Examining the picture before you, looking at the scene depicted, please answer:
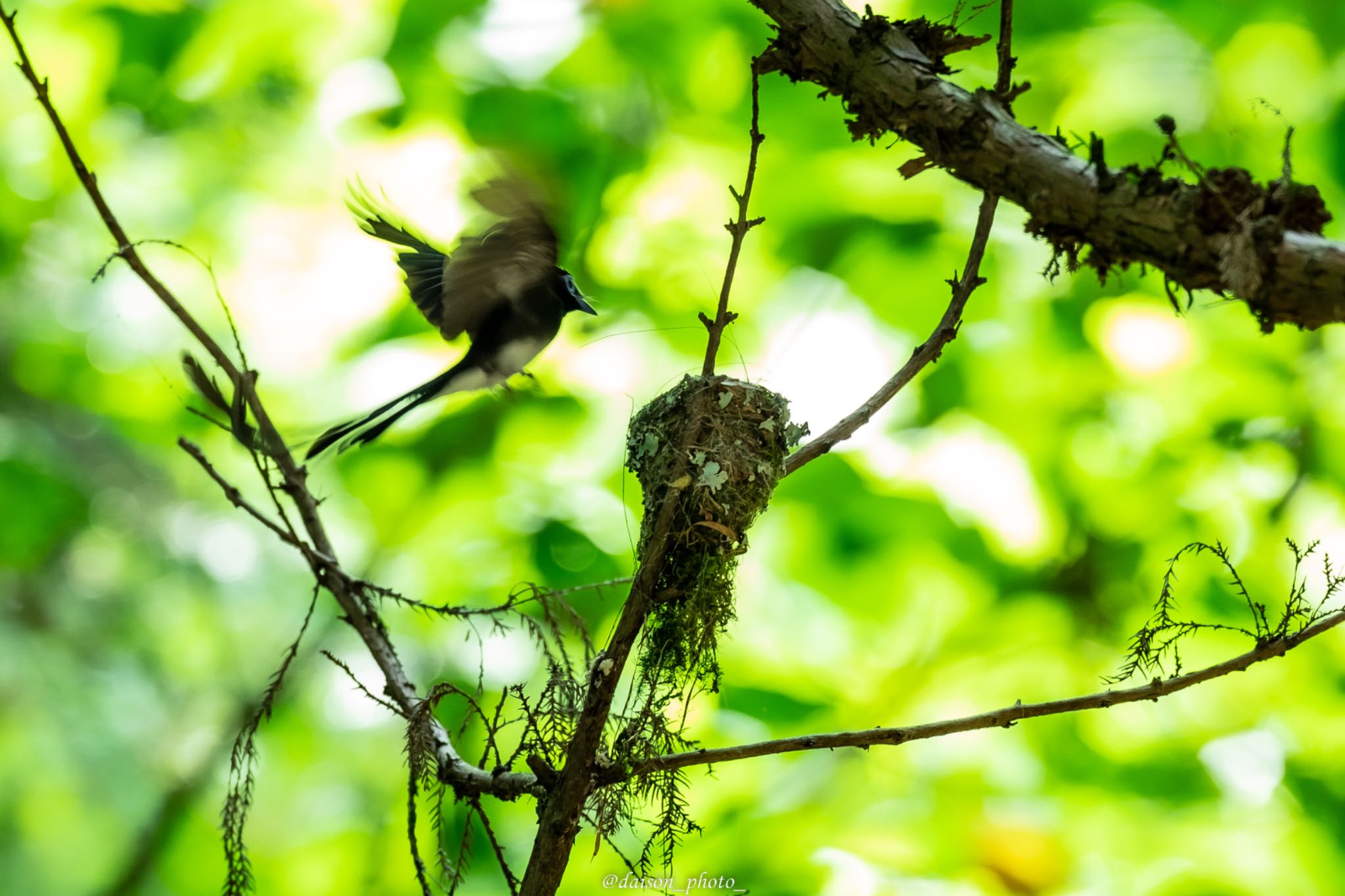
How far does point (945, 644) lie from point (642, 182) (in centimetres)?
348

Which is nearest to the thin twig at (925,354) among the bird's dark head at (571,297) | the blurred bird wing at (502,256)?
the blurred bird wing at (502,256)

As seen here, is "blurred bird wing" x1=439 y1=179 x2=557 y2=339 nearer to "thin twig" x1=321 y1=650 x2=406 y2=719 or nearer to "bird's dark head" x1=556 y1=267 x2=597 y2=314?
"bird's dark head" x1=556 y1=267 x2=597 y2=314

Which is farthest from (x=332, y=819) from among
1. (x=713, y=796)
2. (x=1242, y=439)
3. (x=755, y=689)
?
(x=1242, y=439)

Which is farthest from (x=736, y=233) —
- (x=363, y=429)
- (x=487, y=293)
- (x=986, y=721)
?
(x=363, y=429)

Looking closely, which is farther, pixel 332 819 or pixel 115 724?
pixel 115 724

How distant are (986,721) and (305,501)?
155cm

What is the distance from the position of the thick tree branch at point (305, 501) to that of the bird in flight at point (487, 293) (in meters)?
0.41

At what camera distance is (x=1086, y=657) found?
575 centimetres

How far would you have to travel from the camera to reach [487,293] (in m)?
2.86

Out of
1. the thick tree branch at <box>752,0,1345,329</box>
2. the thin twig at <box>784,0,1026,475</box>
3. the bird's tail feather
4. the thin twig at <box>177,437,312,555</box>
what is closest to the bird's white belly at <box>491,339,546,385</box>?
the bird's tail feather

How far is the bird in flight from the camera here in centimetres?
254

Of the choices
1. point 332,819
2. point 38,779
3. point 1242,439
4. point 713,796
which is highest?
Answer: point 1242,439

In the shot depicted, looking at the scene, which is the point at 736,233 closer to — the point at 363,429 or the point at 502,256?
the point at 502,256

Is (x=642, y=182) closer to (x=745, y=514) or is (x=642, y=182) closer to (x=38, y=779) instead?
(x=745, y=514)
